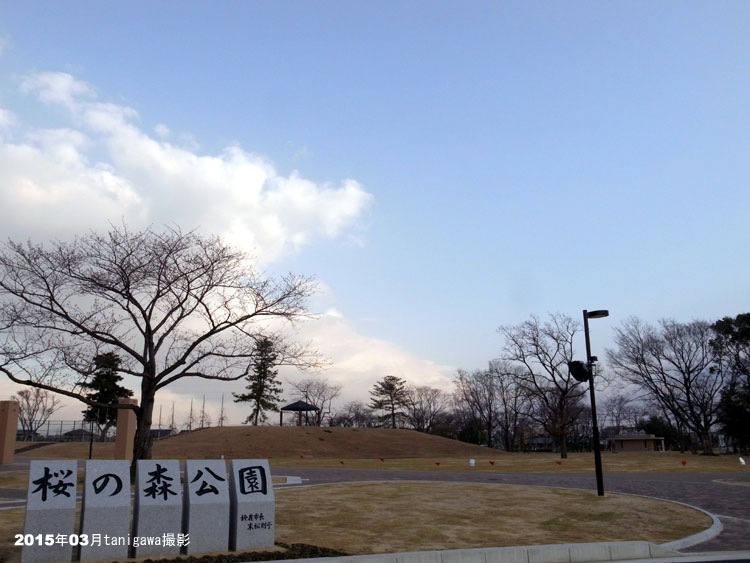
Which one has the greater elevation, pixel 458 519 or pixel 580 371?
pixel 580 371

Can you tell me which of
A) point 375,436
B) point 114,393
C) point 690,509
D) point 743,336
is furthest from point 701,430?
point 114,393

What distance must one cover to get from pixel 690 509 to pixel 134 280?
1678 cm

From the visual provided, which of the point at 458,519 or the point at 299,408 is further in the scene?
the point at 299,408

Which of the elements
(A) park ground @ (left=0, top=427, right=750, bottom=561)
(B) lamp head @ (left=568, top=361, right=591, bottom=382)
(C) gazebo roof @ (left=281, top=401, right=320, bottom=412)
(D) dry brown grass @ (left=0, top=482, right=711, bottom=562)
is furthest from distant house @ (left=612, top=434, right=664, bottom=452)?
(B) lamp head @ (left=568, top=361, right=591, bottom=382)

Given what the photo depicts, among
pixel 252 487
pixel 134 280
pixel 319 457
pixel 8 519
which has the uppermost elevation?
pixel 134 280

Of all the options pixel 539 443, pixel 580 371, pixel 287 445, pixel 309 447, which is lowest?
pixel 539 443

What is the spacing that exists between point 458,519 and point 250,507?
4730 mm

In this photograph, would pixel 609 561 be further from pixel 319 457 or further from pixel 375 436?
pixel 375 436

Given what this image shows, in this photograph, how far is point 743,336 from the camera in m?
48.6

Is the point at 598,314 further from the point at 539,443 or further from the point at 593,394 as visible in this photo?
the point at 539,443

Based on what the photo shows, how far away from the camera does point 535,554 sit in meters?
8.11

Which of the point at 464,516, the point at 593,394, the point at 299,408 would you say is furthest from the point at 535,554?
the point at 299,408

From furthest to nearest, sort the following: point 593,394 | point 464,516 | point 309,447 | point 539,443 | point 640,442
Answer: point 539,443
point 640,442
point 309,447
point 593,394
point 464,516

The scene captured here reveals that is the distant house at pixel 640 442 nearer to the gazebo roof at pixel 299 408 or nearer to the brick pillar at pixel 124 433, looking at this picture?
the gazebo roof at pixel 299 408
